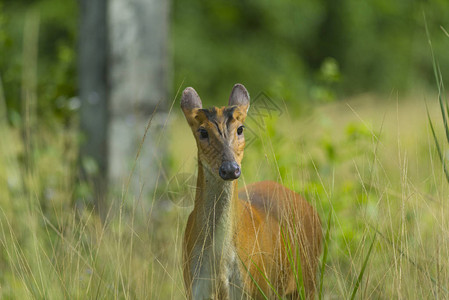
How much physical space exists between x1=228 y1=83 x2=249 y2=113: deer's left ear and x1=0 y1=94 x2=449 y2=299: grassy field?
158 mm

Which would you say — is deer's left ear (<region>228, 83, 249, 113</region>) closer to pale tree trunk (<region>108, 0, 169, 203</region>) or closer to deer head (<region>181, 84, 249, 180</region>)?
deer head (<region>181, 84, 249, 180</region>)

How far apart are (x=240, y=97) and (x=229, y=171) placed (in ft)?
1.34

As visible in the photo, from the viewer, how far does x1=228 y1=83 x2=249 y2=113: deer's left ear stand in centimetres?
259

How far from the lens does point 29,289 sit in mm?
3021

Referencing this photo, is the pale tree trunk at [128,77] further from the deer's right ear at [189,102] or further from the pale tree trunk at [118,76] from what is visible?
the deer's right ear at [189,102]

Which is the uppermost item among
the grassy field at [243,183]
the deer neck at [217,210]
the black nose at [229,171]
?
the black nose at [229,171]

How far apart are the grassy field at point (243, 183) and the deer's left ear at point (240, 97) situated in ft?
0.52

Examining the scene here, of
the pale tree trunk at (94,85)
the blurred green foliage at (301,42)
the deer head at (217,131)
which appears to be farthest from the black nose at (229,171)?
the blurred green foliage at (301,42)

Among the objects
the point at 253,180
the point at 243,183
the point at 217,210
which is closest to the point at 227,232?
the point at 217,210

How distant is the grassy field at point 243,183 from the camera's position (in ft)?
8.97

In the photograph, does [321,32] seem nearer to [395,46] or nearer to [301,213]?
[395,46]

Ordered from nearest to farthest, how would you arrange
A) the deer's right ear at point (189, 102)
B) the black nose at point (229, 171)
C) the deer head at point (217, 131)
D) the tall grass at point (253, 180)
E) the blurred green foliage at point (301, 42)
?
the black nose at point (229, 171) < the deer head at point (217, 131) < the deer's right ear at point (189, 102) < the tall grass at point (253, 180) < the blurred green foliage at point (301, 42)

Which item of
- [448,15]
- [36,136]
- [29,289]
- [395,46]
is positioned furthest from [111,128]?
[395,46]

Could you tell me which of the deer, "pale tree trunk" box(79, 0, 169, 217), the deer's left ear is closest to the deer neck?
the deer
